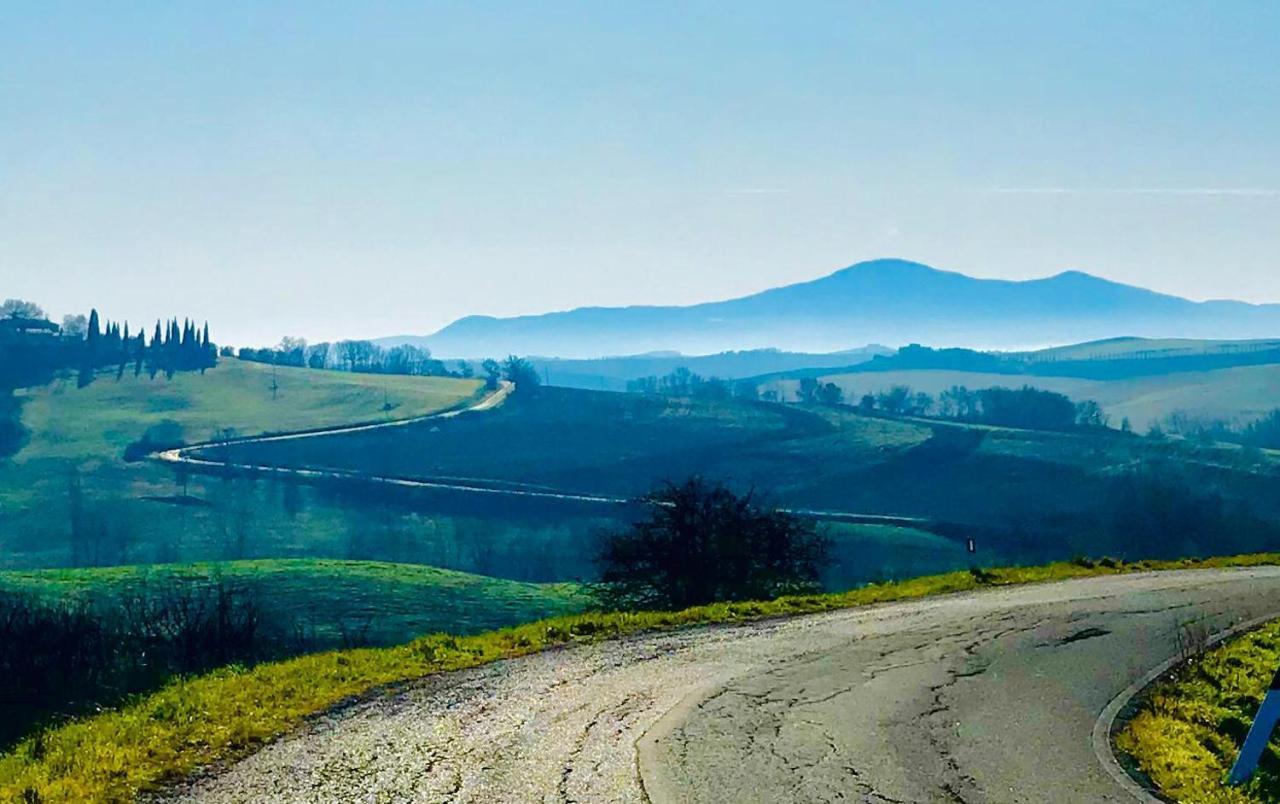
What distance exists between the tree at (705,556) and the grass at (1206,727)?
18.1 metres

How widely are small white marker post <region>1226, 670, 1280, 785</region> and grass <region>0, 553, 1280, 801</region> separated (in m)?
10.6

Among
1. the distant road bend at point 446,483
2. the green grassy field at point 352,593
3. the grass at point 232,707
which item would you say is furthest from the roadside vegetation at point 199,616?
the distant road bend at point 446,483

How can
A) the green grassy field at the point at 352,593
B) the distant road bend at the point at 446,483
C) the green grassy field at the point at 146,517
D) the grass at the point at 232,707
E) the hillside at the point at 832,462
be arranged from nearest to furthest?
the grass at the point at 232,707, the green grassy field at the point at 352,593, the distant road bend at the point at 446,483, the green grassy field at the point at 146,517, the hillside at the point at 832,462

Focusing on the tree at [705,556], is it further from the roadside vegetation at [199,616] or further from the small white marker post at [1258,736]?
the small white marker post at [1258,736]

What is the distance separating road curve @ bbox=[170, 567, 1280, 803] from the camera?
11.5 m

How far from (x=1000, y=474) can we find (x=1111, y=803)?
153 m

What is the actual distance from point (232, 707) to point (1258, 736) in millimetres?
12160

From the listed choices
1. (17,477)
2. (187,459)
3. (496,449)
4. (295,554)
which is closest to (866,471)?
(496,449)

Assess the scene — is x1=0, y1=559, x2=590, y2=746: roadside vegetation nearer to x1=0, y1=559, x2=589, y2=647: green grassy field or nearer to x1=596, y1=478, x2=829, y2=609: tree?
x1=0, y1=559, x2=589, y2=647: green grassy field

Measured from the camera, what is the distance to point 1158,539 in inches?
4173

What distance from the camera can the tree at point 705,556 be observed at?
36.8 m

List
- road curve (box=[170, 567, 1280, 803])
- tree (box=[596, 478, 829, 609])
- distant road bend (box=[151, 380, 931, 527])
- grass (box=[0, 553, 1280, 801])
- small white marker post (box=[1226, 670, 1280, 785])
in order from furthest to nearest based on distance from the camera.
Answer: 1. distant road bend (box=[151, 380, 931, 527])
2. tree (box=[596, 478, 829, 609])
3. grass (box=[0, 553, 1280, 801])
4. road curve (box=[170, 567, 1280, 803])
5. small white marker post (box=[1226, 670, 1280, 785])

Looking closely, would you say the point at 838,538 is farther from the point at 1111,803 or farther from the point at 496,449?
the point at 1111,803

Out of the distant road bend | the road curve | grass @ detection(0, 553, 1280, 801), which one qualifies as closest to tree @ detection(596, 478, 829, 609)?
grass @ detection(0, 553, 1280, 801)
